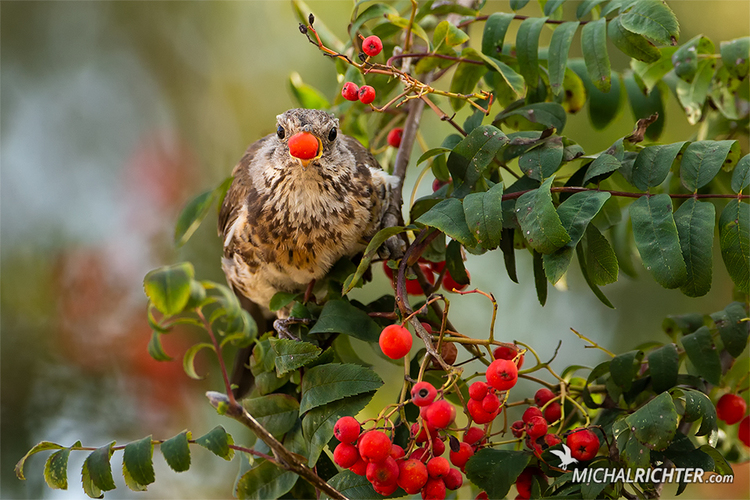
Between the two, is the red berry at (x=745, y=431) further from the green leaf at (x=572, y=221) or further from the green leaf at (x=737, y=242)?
the green leaf at (x=572, y=221)

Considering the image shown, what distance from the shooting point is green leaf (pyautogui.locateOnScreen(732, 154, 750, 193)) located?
4.33 feet

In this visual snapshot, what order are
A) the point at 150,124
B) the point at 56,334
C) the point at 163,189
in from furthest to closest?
1. the point at 150,124
2. the point at 163,189
3. the point at 56,334

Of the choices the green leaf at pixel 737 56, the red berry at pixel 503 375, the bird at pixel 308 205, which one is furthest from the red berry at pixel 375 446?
the green leaf at pixel 737 56

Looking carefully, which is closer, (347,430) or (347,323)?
(347,430)

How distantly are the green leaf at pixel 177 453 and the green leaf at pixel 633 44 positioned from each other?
4.42 ft

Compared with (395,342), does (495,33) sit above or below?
above

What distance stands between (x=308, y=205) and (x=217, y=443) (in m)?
0.91

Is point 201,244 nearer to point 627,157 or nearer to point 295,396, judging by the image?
point 295,396

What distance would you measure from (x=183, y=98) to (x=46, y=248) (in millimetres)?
1235

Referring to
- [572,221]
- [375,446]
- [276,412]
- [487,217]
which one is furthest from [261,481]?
[572,221]

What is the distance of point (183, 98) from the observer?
13.1ft

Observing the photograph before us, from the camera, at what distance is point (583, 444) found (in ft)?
4.36

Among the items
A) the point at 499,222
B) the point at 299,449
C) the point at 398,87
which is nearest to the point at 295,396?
the point at 299,449

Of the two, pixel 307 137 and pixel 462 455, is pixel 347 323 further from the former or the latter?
pixel 307 137
